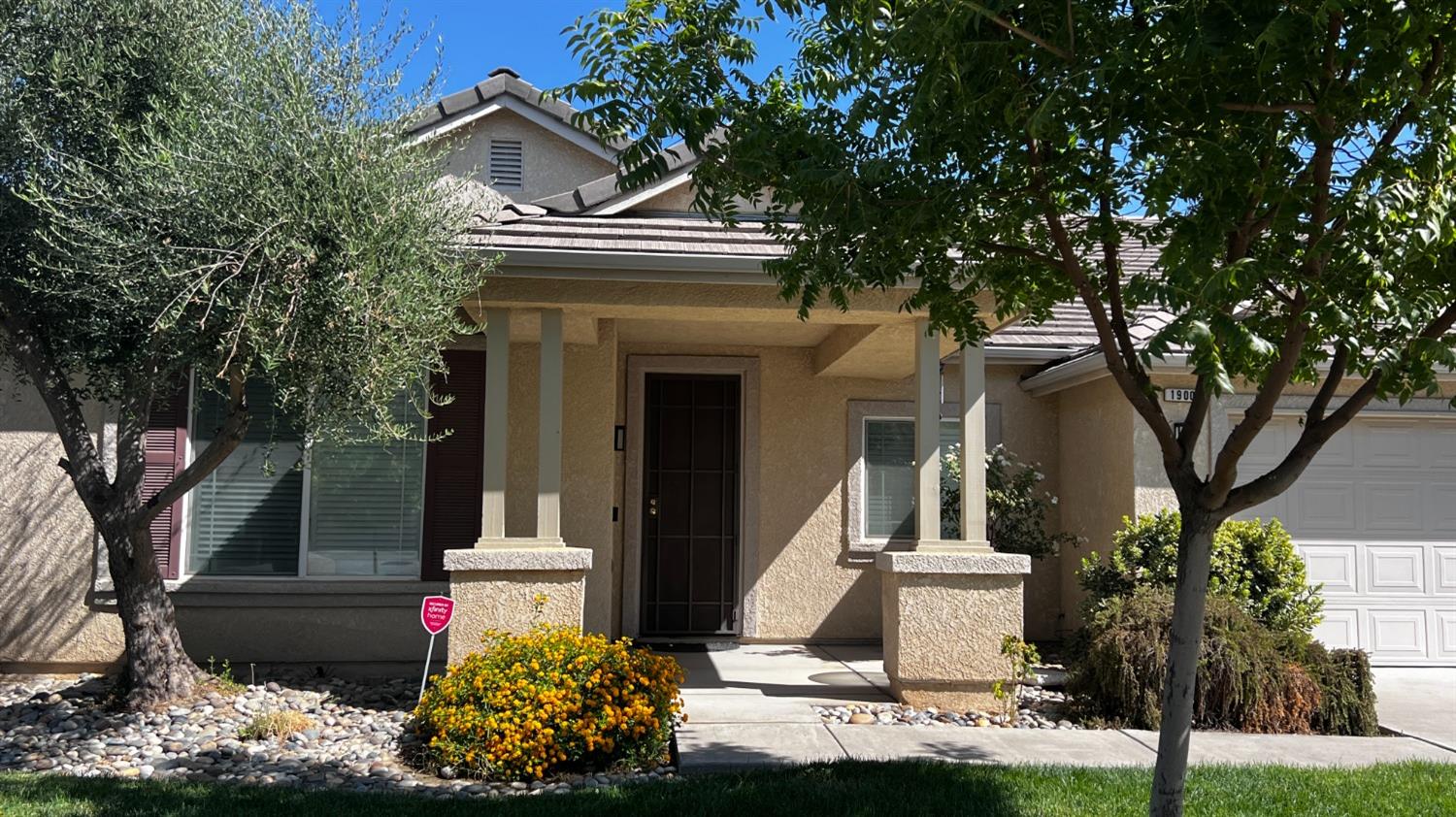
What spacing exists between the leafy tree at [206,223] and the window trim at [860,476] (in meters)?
4.66

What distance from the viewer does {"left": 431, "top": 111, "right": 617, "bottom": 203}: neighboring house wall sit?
10852mm

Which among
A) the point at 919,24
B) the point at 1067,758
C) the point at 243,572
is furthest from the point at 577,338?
the point at 919,24

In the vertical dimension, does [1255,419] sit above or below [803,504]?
above

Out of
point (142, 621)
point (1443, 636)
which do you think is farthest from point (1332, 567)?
point (142, 621)

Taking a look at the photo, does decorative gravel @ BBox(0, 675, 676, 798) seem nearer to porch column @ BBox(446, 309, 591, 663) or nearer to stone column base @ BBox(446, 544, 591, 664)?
stone column base @ BBox(446, 544, 591, 664)

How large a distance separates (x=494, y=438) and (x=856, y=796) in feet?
11.7

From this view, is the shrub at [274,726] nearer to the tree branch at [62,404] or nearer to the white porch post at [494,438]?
the white porch post at [494,438]

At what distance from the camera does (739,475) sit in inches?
420

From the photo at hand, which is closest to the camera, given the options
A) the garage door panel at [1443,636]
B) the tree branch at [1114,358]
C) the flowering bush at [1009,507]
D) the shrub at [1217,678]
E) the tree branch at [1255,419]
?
the tree branch at [1255,419]

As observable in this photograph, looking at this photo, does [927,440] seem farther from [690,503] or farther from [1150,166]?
[1150,166]

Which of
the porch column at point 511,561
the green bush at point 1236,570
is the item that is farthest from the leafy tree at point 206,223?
the green bush at point 1236,570

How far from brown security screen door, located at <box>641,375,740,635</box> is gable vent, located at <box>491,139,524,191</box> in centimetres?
244

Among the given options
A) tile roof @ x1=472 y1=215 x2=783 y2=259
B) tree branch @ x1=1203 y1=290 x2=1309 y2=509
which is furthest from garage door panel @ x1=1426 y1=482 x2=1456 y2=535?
tree branch @ x1=1203 y1=290 x2=1309 y2=509

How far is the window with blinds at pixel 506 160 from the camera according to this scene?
10938 millimetres
